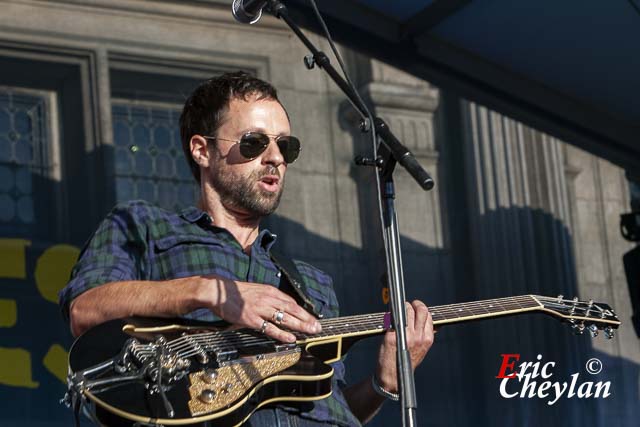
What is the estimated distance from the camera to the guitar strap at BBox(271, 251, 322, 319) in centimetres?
363

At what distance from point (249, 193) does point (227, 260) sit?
0.82ft

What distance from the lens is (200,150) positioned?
385 centimetres

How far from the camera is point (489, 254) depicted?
26.4 feet

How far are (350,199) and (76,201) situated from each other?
1914 millimetres

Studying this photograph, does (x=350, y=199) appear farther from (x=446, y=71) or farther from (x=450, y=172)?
(x=446, y=71)

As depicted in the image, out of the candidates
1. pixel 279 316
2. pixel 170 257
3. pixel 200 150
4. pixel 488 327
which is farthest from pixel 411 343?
pixel 488 327

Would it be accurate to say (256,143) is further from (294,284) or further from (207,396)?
(207,396)

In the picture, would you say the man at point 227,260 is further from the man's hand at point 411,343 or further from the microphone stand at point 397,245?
the microphone stand at point 397,245

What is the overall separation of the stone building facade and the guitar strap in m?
3.37

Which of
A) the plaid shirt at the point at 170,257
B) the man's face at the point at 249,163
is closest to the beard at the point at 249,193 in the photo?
the man's face at the point at 249,163

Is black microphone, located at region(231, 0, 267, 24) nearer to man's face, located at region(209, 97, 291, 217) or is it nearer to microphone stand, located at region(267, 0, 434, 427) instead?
man's face, located at region(209, 97, 291, 217)

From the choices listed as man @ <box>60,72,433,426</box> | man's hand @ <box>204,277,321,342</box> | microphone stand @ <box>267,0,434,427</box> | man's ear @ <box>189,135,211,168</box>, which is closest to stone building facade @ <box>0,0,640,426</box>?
man's ear @ <box>189,135,211,168</box>

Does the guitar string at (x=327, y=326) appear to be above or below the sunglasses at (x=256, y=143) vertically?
below

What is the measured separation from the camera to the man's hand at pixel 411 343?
357 centimetres
